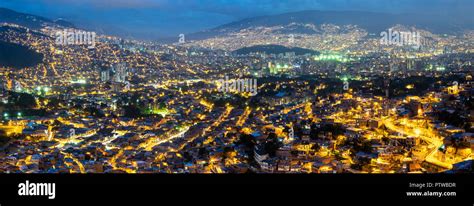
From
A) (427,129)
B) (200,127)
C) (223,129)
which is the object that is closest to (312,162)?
(427,129)

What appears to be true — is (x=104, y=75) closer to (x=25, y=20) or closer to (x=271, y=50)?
(x=25, y=20)

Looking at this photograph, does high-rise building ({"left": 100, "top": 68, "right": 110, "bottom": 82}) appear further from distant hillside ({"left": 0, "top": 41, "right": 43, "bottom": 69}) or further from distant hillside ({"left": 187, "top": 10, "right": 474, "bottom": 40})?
distant hillside ({"left": 187, "top": 10, "right": 474, "bottom": 40})

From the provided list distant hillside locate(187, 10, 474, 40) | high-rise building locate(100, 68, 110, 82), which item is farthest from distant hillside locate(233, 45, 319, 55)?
high-rise building locate(100, 68, 110, 82)

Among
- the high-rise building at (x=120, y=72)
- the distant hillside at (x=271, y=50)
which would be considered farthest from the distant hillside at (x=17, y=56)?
the distant hillside at (x=271, y=50)

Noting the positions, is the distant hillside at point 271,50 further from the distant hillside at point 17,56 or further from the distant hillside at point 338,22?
the distant hillside at point 17,56

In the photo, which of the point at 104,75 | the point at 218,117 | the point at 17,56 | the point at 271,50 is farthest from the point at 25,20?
the point at 218,117
